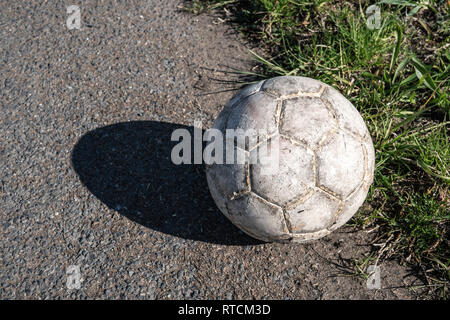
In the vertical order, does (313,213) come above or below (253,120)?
below

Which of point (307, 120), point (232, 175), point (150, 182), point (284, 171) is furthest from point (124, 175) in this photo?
point (307, 120)

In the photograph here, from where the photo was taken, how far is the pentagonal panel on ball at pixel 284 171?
2377 millimetres

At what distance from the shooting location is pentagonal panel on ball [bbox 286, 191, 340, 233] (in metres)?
2.44

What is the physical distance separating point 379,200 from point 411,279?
590mm

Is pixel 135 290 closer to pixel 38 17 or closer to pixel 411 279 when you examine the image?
pixel 411 279

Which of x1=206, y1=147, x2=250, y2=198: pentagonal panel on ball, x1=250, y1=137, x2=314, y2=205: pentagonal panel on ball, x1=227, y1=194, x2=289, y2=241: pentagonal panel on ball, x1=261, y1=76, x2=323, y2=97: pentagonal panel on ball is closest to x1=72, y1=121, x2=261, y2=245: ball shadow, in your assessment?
x1=227, y1=194, x2=289, y2=241: pentagonal panel on ball

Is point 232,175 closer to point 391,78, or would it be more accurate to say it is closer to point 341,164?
point 341,164

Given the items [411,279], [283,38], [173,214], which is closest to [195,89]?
[283,38]

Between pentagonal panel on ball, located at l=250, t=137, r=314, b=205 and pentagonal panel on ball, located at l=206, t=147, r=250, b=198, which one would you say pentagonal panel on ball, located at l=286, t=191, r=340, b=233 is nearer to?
pentagonal panel on ball, located at l=250, t=137, r=314, b=205

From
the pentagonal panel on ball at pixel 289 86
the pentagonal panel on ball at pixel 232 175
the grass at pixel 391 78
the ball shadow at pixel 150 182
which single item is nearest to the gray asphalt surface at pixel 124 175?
the ball shadow at pixel 150 182

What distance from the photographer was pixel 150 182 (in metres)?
3.26

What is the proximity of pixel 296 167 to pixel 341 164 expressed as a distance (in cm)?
28

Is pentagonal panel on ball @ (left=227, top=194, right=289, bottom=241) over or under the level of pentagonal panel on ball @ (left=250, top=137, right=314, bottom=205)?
under

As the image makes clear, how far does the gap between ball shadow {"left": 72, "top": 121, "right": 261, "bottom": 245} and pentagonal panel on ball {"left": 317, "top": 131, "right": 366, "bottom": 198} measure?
2.72 feet
